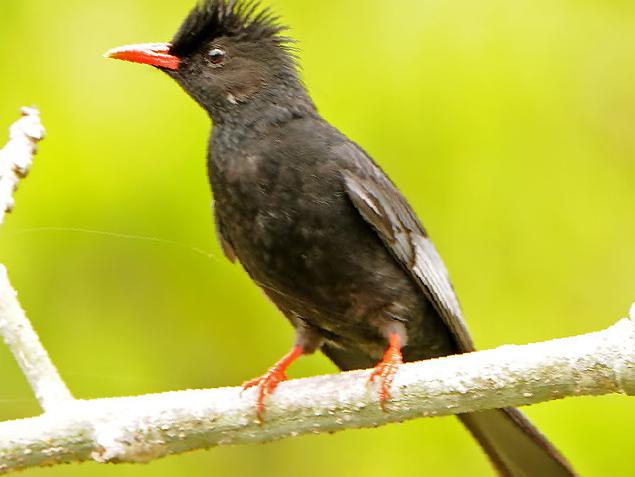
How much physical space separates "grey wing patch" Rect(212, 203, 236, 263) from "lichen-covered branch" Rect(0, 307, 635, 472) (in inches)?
32.1

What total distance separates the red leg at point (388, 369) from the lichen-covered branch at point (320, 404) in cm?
4

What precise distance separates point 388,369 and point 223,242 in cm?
96

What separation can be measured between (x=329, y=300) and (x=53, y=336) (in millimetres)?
1153

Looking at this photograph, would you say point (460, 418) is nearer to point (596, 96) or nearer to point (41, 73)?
point (596, 96)

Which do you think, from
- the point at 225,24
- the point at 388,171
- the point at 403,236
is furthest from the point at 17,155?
the point at 388,171

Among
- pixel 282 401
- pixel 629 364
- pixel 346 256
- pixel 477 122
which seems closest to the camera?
pixel 629 364

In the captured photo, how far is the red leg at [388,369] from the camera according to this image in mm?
3672

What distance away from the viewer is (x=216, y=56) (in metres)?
4.54

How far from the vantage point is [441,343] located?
14.9 feet

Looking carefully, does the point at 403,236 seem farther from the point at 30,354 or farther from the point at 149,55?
the point at 30,354

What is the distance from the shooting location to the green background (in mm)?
4668

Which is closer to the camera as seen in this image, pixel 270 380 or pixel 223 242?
pixel 270 380

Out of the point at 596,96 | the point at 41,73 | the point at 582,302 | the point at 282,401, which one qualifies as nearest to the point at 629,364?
the point at 282,401

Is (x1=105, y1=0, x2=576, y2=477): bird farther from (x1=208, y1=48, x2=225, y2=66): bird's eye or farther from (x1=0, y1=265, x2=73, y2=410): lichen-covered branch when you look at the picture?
(x1=0, y1=265, x2=73, y2=410): lichen-covered branch
